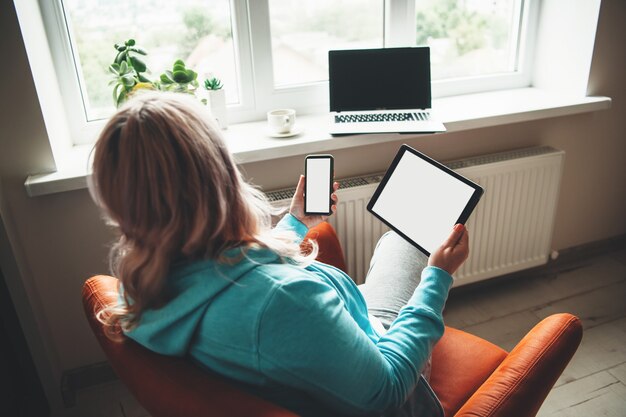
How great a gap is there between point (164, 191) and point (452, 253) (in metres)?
0.58

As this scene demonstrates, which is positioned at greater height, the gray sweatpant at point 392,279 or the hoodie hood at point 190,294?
the hoodie hood at point 190,294

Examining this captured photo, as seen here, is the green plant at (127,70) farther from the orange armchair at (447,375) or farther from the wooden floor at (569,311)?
the wooden floor at (569,311)

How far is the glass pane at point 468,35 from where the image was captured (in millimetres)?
1945

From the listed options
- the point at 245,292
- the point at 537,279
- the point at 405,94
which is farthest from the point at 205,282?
the point at 537,279

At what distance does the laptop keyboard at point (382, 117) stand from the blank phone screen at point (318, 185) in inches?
19.9

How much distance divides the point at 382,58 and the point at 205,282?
3.95ft

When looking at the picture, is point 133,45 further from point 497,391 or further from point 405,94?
point 497,391

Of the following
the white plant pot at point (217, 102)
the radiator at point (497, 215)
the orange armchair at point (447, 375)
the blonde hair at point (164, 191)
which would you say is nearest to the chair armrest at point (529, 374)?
the orange armchair at point (447, 375)

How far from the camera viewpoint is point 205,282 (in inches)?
29.3

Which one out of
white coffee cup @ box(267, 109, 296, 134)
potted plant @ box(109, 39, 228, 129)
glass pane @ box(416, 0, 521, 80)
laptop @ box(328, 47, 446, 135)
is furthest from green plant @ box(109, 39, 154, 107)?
glass pane @ box(416, 0, 521, 80)

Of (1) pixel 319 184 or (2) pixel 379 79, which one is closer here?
(1) pixel 319 184

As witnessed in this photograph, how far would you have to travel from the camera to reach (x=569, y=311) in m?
1.97

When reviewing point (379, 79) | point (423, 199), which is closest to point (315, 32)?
point (379, 79)

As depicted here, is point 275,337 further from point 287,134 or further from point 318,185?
point 287,134
